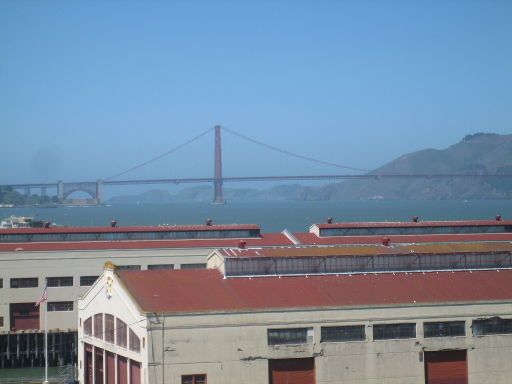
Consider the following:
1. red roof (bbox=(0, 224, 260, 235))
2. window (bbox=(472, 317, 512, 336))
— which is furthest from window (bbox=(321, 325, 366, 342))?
red roof (bbox=(0, 224, 260, 235))

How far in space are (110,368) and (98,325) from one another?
1927mm

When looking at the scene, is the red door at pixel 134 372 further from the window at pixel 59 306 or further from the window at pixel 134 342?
the window at pixel 59 306

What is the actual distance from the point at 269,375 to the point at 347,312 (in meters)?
3.35

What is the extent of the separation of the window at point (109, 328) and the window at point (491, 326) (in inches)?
496

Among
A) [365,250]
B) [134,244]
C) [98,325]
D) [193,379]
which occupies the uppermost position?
[134,244]

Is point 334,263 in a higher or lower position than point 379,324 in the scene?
higher

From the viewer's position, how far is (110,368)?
1462 inches

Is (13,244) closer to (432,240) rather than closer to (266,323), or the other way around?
(432,240)

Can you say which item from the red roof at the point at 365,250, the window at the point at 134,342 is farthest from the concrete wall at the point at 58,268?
the window at the point at 134,342

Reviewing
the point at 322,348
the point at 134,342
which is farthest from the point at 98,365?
the point at 322,348

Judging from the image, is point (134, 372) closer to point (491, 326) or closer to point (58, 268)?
point (491, 326)

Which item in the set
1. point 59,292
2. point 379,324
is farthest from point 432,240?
point 379,324

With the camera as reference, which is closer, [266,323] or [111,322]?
[266,323]

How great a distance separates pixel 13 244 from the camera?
2242 inches
